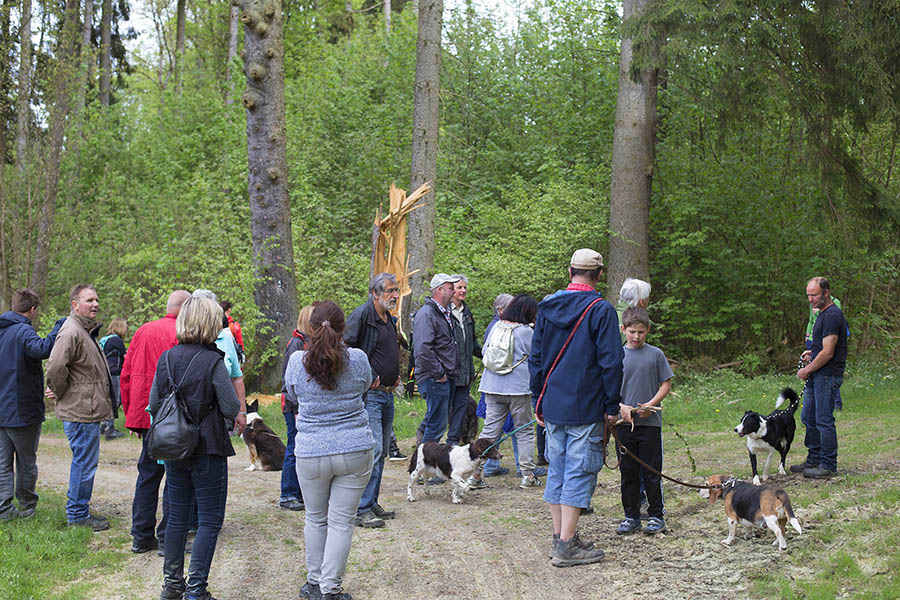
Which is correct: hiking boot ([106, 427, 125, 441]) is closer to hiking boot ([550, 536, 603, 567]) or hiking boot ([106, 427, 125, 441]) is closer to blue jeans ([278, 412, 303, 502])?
blue jeans ([278, 412, 303, 502])

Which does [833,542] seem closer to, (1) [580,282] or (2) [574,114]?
(1) [580,282]

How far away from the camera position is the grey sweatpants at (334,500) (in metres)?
4.91

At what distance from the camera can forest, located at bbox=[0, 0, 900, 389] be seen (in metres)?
11.2

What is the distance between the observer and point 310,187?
63.1 feet

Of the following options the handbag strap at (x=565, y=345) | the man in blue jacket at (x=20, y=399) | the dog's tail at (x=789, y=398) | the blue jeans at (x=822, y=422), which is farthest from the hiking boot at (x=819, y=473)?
the man in blue jacket at (x=20, y=399)

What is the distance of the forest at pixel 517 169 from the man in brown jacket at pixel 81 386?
6.57 meters

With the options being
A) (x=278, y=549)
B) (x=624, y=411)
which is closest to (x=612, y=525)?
(x=624, y=411)

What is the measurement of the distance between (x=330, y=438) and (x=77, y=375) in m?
2.92

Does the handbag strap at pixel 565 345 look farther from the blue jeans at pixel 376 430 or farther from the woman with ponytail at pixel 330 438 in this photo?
the blue jeans at pixel 376 430

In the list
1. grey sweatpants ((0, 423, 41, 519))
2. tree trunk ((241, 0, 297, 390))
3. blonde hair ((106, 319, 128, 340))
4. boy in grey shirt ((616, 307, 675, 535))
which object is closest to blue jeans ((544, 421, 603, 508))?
boy in grey shirt ((616, 307, 675, 535))

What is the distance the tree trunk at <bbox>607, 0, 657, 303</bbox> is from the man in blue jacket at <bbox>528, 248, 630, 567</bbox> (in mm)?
9904

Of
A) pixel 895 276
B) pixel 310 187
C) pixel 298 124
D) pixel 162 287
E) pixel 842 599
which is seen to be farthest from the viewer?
pixel 298 124

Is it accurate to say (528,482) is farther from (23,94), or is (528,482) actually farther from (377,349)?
(23,94)

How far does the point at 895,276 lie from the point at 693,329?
420 centimetres
